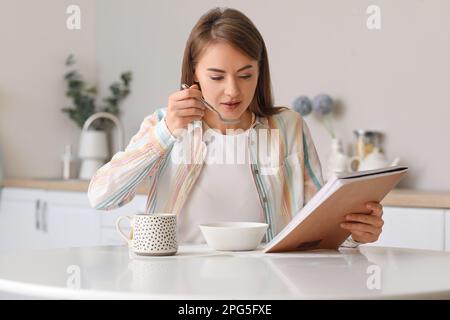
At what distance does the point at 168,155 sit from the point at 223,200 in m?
0.17

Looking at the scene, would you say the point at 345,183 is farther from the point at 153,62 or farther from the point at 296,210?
the point at 153,62

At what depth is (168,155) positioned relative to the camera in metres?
1.74

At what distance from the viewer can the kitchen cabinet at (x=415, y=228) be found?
Result: 2.49 metres

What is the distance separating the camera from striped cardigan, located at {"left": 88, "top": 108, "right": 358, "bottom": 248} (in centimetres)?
158

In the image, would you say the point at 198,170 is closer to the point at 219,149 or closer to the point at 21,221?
the point at 219,149

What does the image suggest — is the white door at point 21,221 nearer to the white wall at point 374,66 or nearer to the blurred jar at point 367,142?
the white wall at point 374,66

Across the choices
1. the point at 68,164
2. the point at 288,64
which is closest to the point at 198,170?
the point at 288,64

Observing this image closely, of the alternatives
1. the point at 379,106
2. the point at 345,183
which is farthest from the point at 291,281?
the point at 379,106

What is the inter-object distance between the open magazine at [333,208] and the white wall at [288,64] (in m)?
1.61

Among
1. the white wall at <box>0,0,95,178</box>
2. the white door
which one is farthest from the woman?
the white wall at <box>0,0,95,178</box>

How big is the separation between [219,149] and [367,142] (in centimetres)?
149

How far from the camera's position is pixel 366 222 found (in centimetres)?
150

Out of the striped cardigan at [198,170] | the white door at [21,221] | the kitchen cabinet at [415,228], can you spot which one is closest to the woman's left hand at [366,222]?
the striped cardigan at [198,170]
